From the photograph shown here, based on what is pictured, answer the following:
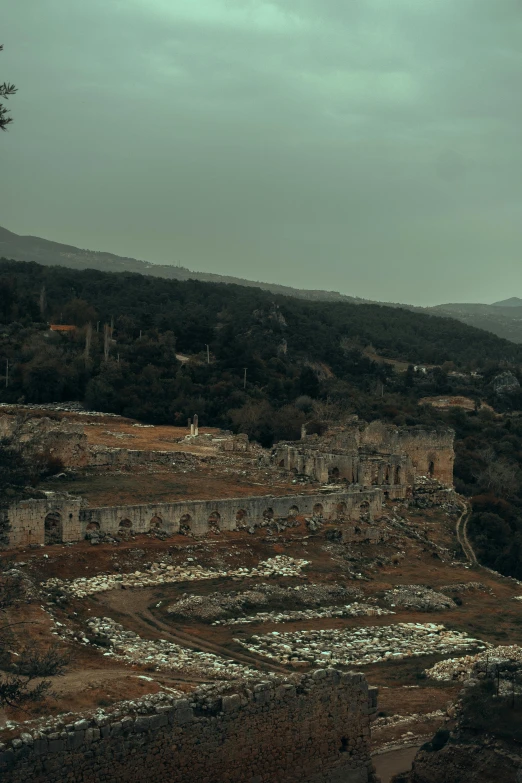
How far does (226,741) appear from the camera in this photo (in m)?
11.1

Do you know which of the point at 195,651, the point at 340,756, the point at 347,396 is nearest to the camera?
Answer: the point at 340,756

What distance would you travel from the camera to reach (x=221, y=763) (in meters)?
11.1

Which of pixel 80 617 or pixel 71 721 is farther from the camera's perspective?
pixel 80 617

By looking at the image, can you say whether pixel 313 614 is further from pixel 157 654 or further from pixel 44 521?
pixel 44 521

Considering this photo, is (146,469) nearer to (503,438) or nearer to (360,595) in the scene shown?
(360,595)

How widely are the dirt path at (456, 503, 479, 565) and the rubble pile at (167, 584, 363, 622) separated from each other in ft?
25.6

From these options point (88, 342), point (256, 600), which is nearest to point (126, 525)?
point (256, 600)

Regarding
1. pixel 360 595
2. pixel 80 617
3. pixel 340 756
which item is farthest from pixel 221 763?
pixel 360 595

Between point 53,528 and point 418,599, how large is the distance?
328 inches

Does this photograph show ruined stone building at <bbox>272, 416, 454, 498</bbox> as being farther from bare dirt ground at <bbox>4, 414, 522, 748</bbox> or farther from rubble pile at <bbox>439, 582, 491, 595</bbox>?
rubble pile at <bbox>439, 582, 491, 595</bbox>

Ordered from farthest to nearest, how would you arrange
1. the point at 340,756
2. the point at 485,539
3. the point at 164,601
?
the point at 485,539 → the point at 164,601 → the point at 340,756

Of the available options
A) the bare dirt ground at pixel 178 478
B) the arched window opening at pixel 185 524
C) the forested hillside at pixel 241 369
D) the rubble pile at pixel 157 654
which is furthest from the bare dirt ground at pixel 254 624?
the forested hillside at pixel 241 369

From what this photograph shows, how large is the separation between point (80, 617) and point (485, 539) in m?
17.6

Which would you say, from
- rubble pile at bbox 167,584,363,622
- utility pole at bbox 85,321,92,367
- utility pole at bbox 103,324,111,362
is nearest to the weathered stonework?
rubble pile at bbox 167,584,363,622
